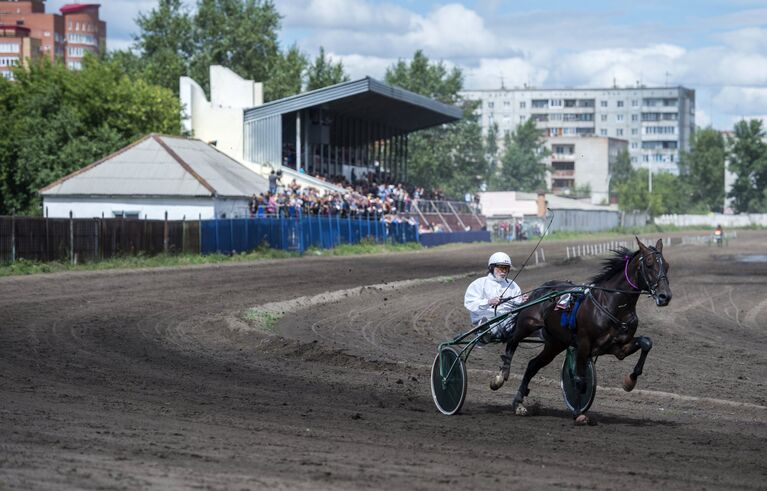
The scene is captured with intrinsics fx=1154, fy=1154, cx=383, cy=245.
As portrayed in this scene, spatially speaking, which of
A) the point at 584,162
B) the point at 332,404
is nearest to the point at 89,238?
the point at 332,404

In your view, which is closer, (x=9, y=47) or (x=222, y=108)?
(x=222, y=108)

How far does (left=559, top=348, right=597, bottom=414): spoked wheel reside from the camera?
36.9 feet

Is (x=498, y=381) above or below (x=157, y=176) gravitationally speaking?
below

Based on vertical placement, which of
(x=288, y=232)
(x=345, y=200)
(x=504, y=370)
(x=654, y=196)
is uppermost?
(x=654, y=196)

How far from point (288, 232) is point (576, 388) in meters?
35.0

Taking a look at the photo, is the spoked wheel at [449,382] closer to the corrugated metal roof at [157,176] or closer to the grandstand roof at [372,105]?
the corrugated metal roof at [157,176]

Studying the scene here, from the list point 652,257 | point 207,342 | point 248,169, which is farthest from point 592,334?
point 248,169

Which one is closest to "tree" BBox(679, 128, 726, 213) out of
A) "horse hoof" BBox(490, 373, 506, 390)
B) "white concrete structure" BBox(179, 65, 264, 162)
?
"white concrete structure" BBox(179, 65, 264, 162)

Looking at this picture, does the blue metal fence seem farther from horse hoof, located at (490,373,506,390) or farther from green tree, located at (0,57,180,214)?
horse hoof, located at (490,373,506,390)

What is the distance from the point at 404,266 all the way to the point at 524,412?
30.0 m

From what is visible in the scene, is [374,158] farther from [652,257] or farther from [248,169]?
[652,257]

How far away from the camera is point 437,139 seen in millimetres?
118312

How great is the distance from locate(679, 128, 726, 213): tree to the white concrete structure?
319ft

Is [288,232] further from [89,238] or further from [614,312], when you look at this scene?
[614,312]
